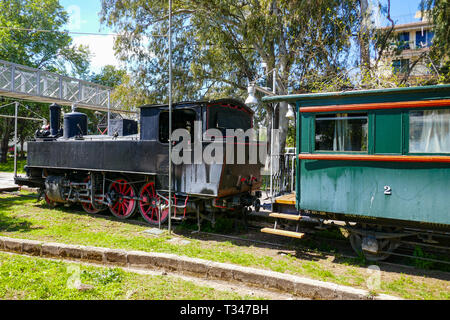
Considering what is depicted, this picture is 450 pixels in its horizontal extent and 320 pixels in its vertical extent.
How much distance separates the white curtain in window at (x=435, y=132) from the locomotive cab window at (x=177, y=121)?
15.0ft

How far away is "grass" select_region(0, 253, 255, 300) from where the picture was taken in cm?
418

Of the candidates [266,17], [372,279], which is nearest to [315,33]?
[266,17]

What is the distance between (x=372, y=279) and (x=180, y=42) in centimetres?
1444

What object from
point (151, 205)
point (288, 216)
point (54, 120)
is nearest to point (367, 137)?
point (288, 216)

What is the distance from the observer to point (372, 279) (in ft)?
16.1

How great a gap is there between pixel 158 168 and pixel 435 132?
216 inches

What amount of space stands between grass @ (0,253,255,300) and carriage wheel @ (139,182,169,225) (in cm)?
284

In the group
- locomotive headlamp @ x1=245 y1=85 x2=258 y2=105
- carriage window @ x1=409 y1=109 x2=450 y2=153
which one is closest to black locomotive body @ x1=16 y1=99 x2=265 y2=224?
locomotive headlamp @ x1=245 y1=85 x2=258 y2=105

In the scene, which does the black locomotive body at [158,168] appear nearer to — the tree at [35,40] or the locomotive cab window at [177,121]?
the locomotive cab window at [177,121]

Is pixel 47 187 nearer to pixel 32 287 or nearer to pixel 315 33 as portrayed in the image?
pixel 32 287

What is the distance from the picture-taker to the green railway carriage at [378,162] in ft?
16.2

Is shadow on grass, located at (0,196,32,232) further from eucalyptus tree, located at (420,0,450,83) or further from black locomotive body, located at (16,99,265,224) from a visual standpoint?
eucalyptus tree, located at (420,0,450,83)

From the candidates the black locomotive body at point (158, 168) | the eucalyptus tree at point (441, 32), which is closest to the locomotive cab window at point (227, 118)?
the black locomotive body at point (158, 168)

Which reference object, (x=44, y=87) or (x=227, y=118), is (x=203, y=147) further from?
(x=44, y=87)
